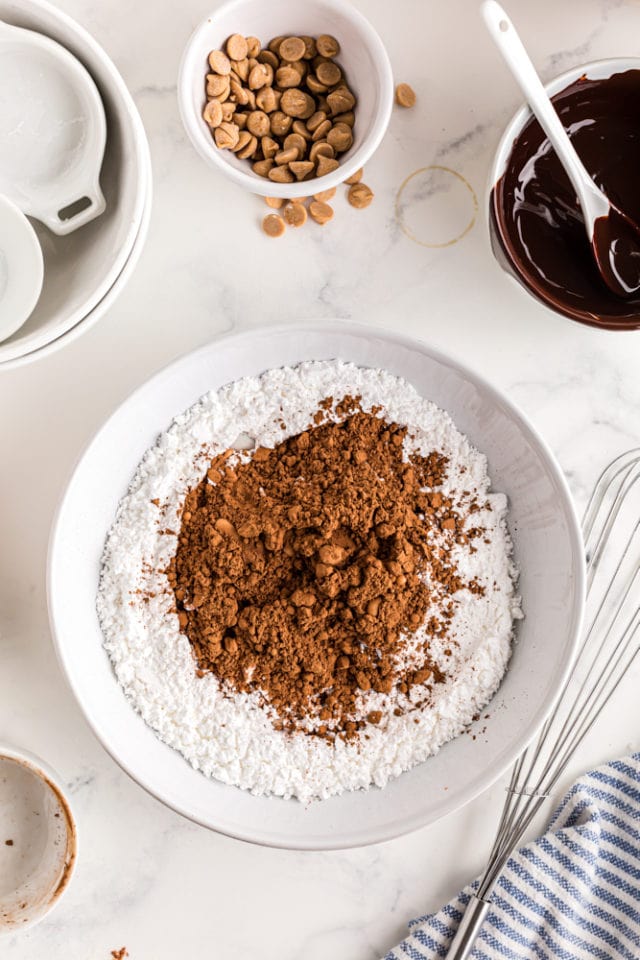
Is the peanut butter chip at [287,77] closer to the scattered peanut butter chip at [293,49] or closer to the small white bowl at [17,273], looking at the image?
the scattered peanut butter chip at [293,49]

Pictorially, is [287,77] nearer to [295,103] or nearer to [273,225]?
[295,103]

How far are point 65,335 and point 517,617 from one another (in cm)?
59

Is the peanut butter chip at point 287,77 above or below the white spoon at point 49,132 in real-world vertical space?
below

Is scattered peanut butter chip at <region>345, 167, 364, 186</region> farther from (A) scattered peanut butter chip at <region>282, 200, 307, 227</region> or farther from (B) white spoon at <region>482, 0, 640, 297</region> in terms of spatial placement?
(B) white spoon at <region>482, 0, 640, 297</region>

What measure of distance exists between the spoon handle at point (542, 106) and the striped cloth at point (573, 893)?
2.16ft

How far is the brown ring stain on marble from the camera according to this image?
3.36 ft

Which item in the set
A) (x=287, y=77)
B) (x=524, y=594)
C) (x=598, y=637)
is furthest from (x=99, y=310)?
(x=598, y=637)

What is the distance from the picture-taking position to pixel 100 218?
3.25 feet

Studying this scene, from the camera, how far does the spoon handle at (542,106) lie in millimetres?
842

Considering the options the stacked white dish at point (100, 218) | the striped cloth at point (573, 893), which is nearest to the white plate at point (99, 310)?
the stacked white dish at point (100, 218)

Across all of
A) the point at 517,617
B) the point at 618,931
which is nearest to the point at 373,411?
the point at 517,617

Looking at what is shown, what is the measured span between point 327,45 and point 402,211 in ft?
0.64

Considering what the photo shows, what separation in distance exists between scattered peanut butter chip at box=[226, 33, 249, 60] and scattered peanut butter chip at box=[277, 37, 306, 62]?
1.7 inches

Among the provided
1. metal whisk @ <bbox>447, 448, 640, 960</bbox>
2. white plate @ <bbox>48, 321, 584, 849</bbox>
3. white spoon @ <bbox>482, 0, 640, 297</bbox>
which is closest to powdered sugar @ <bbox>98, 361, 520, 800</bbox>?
white plate @ <bbox>48, 321, 584, 849</bbox>
